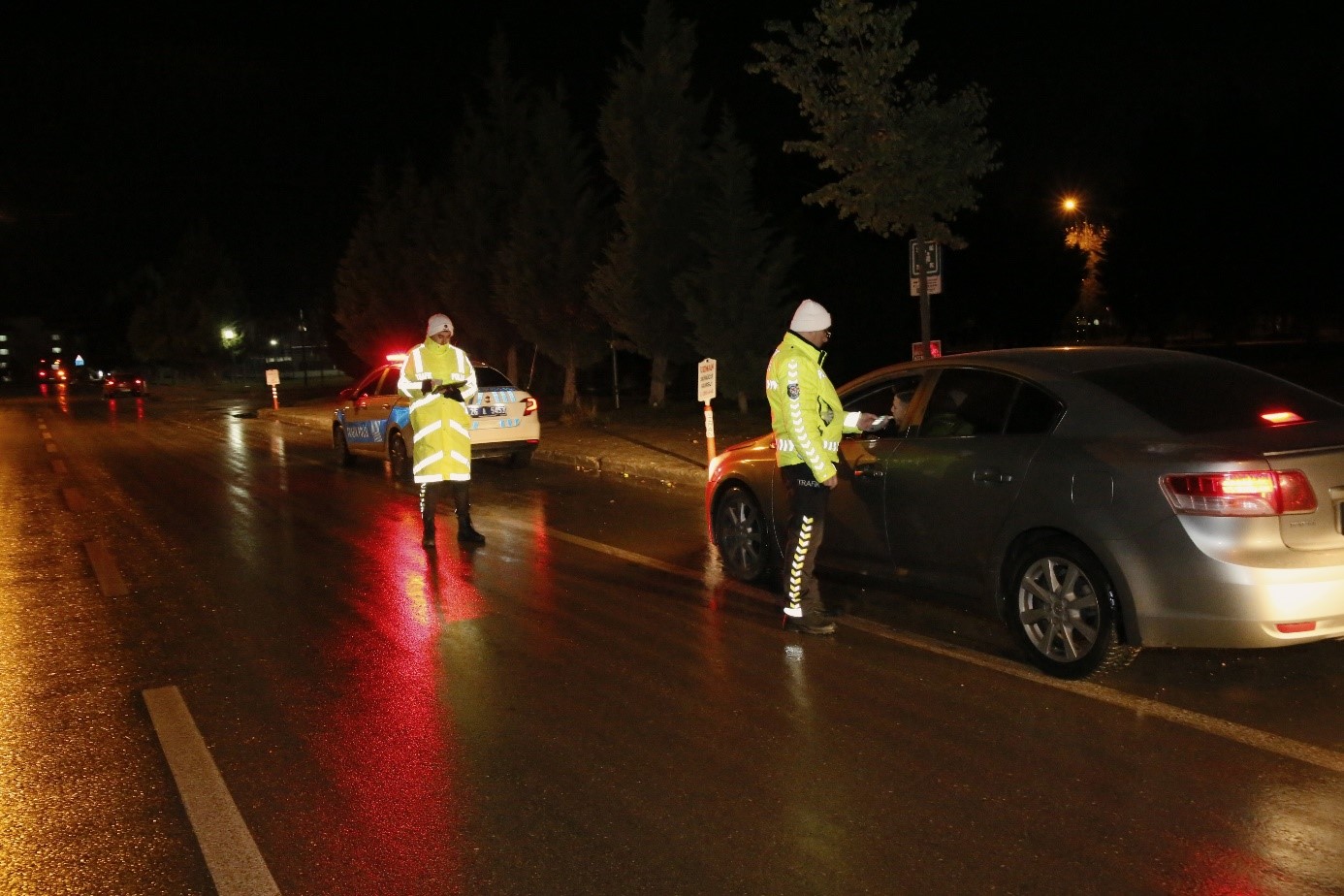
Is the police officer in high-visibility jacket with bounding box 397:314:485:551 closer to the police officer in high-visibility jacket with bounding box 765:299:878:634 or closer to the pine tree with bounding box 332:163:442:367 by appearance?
the police officer in high-visibility jacket with bounding box 765:299:878:634

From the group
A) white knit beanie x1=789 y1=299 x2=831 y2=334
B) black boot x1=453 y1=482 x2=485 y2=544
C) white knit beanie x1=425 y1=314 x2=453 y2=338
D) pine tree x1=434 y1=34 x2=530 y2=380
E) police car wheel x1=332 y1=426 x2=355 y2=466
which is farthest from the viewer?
pine tree x1=434 y1=34 x2=530 y2=380

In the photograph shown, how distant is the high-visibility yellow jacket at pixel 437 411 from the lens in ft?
33.2

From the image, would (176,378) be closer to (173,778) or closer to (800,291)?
(800,291)

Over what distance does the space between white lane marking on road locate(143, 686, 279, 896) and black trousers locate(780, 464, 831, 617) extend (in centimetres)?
331

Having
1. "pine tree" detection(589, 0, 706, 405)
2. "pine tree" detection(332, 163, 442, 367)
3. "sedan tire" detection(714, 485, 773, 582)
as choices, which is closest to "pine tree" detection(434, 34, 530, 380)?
"pine tree" detection(332, 163, 442, 367)

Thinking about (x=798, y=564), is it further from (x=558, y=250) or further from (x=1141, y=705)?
(x=558, y=250)

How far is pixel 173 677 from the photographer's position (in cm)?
642

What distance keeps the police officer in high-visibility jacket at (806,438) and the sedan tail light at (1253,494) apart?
209cm

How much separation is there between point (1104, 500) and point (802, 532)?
1.90m

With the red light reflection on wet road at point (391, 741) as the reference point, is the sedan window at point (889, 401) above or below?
above

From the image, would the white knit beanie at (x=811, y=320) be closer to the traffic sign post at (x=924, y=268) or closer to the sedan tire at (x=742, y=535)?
the sedan tire at (x=742, y=535)

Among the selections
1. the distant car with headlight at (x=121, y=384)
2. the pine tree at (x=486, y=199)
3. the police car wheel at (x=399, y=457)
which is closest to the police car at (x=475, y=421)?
the police car wheel at (x=399, y=457)

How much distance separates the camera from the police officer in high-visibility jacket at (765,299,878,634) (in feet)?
22.0

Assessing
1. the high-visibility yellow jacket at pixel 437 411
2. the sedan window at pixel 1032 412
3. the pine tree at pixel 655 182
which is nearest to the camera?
the sedan window at pixel 1032 412
